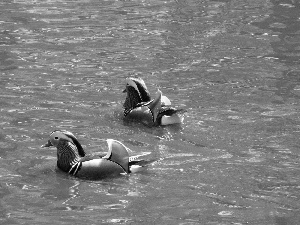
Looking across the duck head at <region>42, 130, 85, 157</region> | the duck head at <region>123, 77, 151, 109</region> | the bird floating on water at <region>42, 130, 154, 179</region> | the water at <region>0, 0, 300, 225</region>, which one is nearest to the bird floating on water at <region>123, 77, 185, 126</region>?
the duck head at <region>123, 77, 151, 109</region>

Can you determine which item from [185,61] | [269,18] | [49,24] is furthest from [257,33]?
[49,24]

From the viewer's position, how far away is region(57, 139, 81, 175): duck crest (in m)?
11.9

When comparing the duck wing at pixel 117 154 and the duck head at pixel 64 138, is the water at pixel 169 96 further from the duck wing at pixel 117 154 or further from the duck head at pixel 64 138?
the duck head at pixel 64 138

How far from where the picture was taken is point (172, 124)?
13.8 meters

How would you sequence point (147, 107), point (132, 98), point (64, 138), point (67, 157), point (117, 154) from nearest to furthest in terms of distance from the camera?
point (117, 154), point (67, 157), point (64, 138), point (147, 107), point (132, 98)

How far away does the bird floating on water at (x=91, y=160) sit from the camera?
1167 cm

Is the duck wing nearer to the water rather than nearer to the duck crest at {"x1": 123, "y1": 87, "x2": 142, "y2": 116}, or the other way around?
the water

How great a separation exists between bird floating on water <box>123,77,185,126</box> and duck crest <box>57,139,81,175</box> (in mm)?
2057

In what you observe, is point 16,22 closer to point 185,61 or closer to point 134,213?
point 185,61

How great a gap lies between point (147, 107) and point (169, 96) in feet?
4.83

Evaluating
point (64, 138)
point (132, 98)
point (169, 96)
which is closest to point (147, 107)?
point (132, 98)

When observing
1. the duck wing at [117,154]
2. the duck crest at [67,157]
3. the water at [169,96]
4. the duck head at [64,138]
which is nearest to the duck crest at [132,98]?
the water at [169,96]

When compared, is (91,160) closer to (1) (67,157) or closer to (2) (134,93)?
(1) (67,157)

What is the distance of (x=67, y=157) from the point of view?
469 inches
